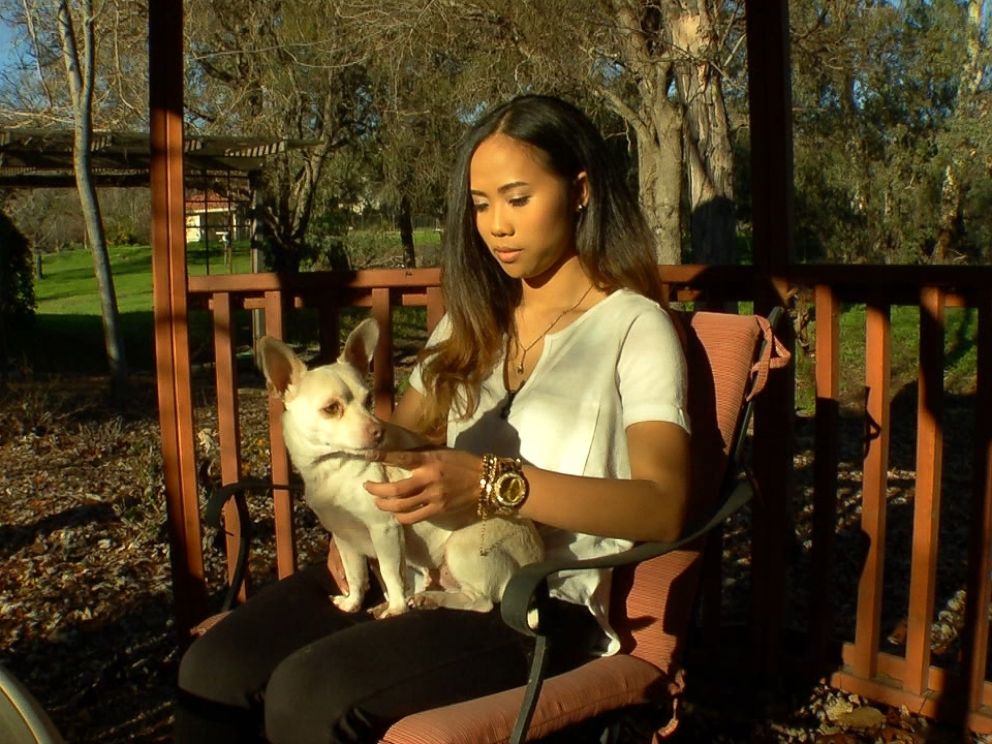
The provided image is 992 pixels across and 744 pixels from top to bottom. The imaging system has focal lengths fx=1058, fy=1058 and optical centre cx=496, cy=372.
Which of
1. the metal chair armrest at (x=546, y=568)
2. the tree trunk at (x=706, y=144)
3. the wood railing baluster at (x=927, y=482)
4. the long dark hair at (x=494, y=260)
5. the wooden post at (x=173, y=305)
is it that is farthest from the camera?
the tree trunk at (x=706, y=144)

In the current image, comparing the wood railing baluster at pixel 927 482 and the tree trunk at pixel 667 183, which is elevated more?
the tree trunk at pixel 667 183

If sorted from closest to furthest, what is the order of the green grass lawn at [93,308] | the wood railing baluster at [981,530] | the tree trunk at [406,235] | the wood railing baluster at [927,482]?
the wood railing baluster at [981,530] → the wood railing baluster at [927,482] → the green grass lawn at [93,308] → the tree trunk at [406,235]

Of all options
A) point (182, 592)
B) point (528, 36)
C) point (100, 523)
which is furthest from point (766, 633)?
point (528, 36)

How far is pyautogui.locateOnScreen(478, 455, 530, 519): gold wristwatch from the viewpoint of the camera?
2.08 m

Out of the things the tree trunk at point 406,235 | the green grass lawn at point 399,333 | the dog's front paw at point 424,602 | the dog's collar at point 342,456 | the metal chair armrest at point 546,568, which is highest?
the tree trunk at point 406,235

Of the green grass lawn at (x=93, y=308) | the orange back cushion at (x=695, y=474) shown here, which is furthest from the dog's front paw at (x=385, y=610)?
the green grass lawn at (x=93, y=308)

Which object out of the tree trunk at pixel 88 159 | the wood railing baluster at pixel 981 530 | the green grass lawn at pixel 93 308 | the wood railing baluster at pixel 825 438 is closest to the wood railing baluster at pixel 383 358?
the wood railing baluster at pixel 825 438

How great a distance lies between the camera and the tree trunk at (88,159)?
800 cm

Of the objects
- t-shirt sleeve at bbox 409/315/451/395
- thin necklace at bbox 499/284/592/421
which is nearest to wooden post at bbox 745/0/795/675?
thin necklace at bbox 499/284/592/421

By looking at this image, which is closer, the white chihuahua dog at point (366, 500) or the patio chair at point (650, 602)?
the patio chair at point (650, 602)

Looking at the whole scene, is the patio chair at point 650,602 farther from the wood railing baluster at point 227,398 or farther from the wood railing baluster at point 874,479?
the wood railing baluster at point 227,398

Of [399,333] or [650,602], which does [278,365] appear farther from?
[399,333]

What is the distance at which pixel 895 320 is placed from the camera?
47.2 ft

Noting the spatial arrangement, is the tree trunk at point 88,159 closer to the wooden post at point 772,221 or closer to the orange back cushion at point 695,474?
the wooden post at point 772,221
